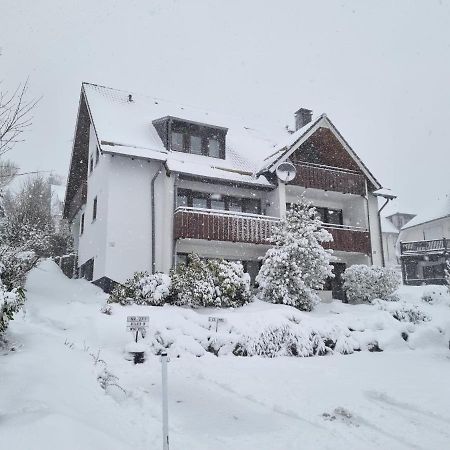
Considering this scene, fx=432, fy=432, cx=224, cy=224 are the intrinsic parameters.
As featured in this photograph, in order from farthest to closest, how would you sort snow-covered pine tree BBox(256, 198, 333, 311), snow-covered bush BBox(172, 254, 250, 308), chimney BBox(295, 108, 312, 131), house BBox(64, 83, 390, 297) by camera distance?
1. chimney BBox(295, 108, 312, 131)
2. house BBox(64, 83, 390, 297)
3. snow-covered pine tree BBox(256, 198, 333, 311)
4. snow-covered bush BBox(172, 254, 250, 308)

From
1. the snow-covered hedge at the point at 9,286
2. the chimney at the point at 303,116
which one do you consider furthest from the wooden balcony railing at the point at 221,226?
the chimney at the point at 303,116

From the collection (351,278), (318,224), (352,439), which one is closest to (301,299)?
(318,224)

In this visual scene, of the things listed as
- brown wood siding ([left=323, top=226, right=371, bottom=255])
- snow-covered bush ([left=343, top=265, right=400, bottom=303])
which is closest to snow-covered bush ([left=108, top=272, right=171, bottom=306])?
snow-covered bush ([left=343, top=265, right=400, bottom=303])

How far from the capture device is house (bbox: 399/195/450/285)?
31.2 metres

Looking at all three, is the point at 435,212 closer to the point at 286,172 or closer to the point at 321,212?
the point at 321,212

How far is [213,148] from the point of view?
70.8ft

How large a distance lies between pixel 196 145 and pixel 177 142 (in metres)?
1.04

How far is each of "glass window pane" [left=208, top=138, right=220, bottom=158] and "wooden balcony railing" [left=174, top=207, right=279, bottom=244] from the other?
3861 millimetres

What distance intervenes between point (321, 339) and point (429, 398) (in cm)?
459

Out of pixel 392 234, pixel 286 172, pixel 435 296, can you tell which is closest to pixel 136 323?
pixel 286 172

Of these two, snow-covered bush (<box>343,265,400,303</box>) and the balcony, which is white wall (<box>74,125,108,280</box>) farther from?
snow-covered bush (<box>343,265,400,303</box>)

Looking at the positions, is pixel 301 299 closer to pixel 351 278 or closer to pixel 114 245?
pixel 351 278

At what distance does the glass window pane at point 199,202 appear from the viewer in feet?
67.1

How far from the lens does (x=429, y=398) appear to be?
7.30 m
